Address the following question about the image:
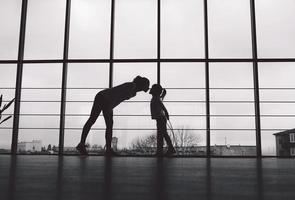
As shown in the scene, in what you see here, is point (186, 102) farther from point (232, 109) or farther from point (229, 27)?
point (229, 27)

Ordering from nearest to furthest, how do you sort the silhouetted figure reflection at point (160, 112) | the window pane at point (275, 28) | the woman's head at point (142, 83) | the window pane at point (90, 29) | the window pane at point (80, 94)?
the woman's head at point (142, 83) < the silhouetted figure reflection at point (160, 112) < the window pane at point (80, 94) < the window pane at point (275, 28) < the window pane at point (90, 29)

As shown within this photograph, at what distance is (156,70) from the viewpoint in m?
5.77

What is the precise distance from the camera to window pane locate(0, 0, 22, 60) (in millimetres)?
6230

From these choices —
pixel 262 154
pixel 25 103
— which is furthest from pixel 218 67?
pixel 25 103

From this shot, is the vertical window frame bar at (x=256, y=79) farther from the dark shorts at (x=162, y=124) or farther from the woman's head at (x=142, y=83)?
the woman's head at (x=142, y=83)

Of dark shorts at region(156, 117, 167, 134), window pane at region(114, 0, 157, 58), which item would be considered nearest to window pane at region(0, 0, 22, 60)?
window pane at region(114, 0, 157, 58)

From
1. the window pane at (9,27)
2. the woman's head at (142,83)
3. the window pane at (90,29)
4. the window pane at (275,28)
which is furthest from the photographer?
the window pane at (9,27)

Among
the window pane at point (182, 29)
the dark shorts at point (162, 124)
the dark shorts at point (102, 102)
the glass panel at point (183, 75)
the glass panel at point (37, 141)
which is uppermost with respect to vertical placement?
the window pane at point (182, 29)

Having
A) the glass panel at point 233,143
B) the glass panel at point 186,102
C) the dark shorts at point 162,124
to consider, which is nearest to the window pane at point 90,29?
the glass panel at point 186,102

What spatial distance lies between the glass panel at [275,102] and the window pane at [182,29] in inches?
49.9

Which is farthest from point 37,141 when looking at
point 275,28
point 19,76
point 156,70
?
point 275,28

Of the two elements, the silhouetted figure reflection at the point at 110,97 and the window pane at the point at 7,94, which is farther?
the window pane at the point at 7,94

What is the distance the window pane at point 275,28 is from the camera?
5930 millimetres

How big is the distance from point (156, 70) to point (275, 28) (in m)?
2.50
